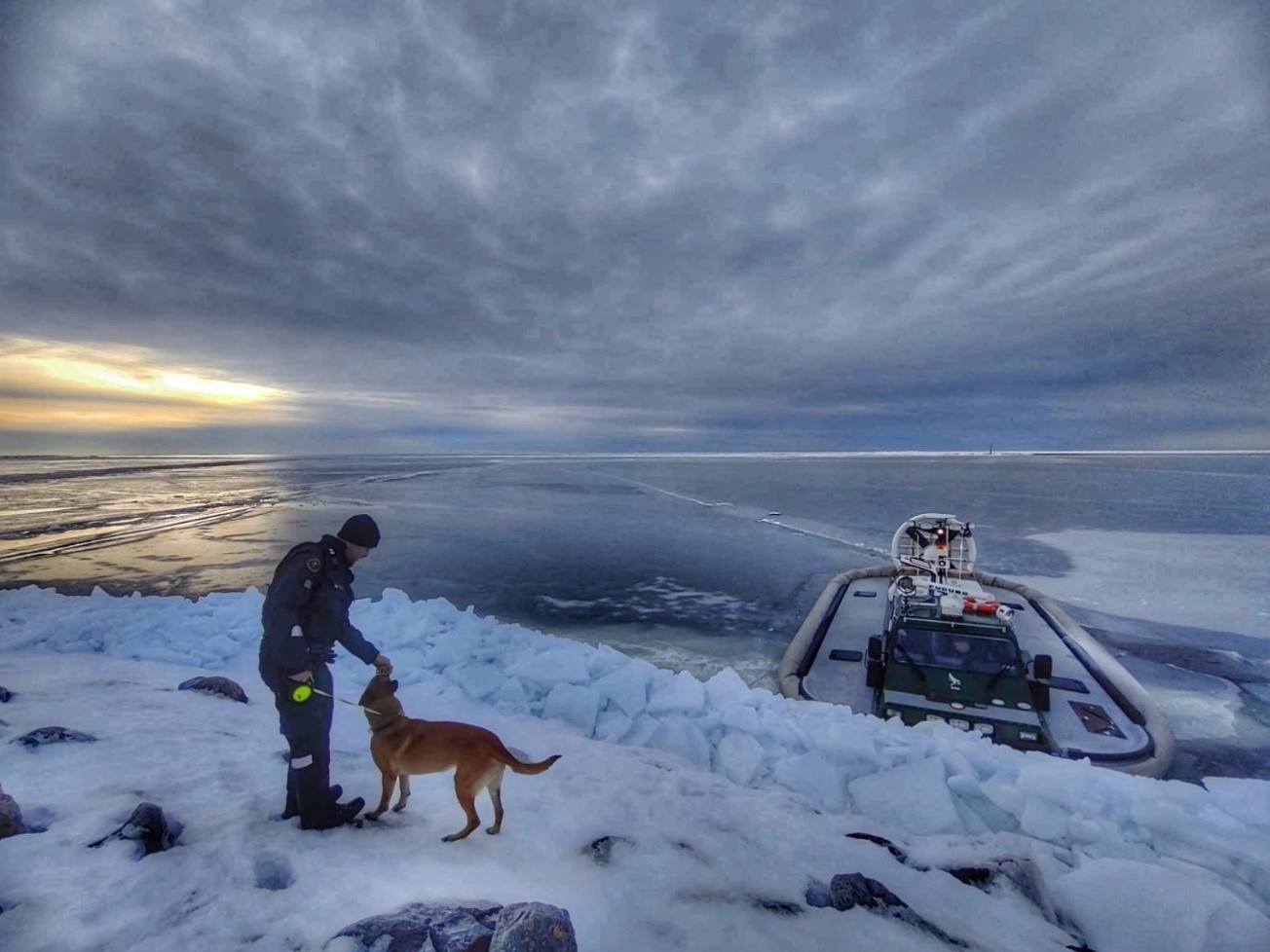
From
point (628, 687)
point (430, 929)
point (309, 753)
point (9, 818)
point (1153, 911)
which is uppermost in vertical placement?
point (309, 753)

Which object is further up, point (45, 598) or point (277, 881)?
point (277, 881)

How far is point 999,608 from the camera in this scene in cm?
970

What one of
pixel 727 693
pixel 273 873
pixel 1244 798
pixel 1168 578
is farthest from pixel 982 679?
pixel 1168 578

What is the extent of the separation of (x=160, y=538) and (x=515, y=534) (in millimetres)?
14266

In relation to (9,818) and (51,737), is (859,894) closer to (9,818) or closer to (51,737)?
(9,818)

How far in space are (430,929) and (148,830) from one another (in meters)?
2.01

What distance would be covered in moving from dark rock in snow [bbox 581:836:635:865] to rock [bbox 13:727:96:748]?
4312 millimetres

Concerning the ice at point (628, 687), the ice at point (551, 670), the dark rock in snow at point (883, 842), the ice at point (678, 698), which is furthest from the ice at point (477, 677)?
the dark rock in snow at point (883, 842)

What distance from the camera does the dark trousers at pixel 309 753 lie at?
3.61 m

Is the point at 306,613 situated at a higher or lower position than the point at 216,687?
higher

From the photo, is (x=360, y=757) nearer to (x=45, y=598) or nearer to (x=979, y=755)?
(x=979, y=755)

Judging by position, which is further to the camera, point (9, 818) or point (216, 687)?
point (216, 687)

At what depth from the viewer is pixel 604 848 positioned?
12.7 ft

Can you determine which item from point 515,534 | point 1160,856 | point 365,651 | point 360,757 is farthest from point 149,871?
point 515,534
